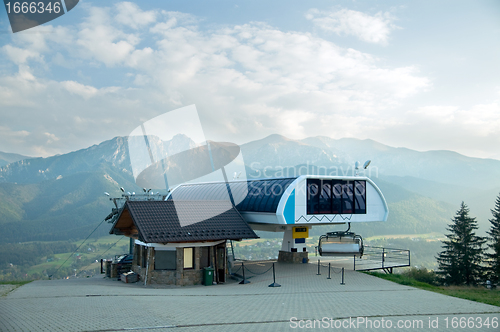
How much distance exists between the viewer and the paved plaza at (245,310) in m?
9.55

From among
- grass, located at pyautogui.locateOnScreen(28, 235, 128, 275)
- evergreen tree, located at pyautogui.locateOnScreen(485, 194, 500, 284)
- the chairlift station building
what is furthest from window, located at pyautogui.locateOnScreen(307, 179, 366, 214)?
grass, located at pyautogui.locateOnScreen(28, 235, 128, 275)

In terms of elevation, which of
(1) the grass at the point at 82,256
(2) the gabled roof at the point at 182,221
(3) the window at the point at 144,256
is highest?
(2) the gabled roof at the point at 182,221

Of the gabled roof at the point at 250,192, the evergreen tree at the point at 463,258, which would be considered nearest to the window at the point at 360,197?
the gabled roof at the point at 250,192

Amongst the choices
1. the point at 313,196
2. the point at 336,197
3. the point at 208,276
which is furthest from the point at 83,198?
the point at 208,276

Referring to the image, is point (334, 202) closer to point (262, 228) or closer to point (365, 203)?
point (365, 203)

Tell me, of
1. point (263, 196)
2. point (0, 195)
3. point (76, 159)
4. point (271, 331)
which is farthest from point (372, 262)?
point (76, 159)

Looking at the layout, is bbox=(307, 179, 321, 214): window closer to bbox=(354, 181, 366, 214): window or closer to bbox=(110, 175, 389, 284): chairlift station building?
bbox=(110, 175, 389, 284): chairlift station building

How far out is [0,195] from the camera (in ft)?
414

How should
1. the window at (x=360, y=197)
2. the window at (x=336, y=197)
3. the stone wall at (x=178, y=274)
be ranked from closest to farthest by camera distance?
the stone wall at (x=178, y=274), the window at (x=336, y=197), the window at (x=360, y=197)

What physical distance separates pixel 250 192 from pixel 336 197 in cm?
605

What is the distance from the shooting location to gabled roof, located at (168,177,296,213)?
78.9ft

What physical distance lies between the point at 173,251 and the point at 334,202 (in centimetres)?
1125

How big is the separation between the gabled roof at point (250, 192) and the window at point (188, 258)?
21.4 ft

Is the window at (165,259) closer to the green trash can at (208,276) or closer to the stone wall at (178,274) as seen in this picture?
the stone wall at (178,274)
